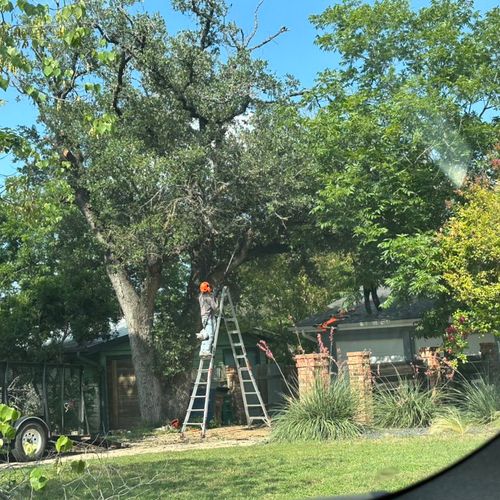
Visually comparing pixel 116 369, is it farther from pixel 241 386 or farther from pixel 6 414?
pixel 6 414

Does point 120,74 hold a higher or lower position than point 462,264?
higher

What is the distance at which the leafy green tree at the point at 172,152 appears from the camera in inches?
648

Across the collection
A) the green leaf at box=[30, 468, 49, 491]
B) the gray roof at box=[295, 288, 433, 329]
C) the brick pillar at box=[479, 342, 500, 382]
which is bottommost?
the green leaf at box=[30, 468, 49, 491]

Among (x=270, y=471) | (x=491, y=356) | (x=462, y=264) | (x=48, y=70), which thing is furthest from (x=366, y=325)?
(x=48, y=70)

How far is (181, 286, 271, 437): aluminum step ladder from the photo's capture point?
49.4 ft

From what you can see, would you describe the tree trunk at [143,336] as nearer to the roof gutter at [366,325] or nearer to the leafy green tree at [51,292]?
the leafy green tree at [51,292]

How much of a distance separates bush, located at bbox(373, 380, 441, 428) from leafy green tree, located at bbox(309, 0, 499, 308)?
209cm

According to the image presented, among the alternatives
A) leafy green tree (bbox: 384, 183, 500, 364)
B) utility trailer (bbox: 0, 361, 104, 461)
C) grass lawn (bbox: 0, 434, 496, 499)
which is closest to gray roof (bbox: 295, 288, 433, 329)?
leafy green tree (bbox: 384, 183, 500, 364)

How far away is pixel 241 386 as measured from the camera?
16438 mm

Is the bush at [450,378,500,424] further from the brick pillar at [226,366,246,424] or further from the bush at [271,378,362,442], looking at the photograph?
the brick pillar at [226,366,246,424]

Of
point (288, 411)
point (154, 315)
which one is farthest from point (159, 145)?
point (288, 411)

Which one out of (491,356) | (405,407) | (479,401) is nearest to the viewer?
(479,401)

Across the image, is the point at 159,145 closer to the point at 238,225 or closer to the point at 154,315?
the point at 238,225

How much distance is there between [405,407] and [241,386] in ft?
14.8
